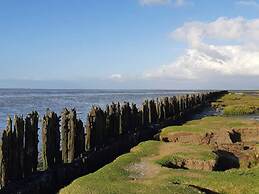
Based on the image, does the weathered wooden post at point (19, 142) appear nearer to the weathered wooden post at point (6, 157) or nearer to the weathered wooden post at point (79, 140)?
the weathered wooden post at point (6, 157)

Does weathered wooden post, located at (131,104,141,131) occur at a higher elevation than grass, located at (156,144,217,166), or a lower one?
higher

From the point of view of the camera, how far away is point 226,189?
1584 cm

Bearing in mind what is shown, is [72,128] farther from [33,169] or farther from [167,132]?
[167,132]

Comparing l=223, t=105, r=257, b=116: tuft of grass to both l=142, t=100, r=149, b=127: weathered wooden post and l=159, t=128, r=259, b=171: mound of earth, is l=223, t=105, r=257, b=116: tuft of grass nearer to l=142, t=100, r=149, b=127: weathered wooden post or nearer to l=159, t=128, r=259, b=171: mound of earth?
l=142, t=100, r=149, b=127: weathered wooden post

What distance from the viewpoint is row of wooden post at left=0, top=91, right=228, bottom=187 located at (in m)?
17.6

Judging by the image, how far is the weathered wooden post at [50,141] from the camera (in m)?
20.2

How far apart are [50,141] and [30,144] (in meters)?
1.57

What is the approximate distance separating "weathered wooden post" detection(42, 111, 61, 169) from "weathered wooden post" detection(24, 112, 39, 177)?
0.79 meters

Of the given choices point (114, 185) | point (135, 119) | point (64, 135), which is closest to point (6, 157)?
point (114, 185)

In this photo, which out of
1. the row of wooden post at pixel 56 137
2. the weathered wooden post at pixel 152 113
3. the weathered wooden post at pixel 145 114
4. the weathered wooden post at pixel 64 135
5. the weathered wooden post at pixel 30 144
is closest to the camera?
the row of wooden post at pixel 56 137

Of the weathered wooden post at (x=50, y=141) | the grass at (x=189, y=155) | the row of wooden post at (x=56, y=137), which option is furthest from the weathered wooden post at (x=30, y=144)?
the grass at (x=189, y=155)

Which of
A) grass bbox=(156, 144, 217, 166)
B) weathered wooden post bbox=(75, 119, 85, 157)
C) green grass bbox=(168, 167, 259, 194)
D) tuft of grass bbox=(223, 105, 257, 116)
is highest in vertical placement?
weathered wooden post bbox=(75, 119, 85, 157)

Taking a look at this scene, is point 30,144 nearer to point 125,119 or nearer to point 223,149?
point 223,149

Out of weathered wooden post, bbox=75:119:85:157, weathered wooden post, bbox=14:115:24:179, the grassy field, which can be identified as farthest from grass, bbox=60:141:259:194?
weathered wooden post, bbox=75:119:85:157
